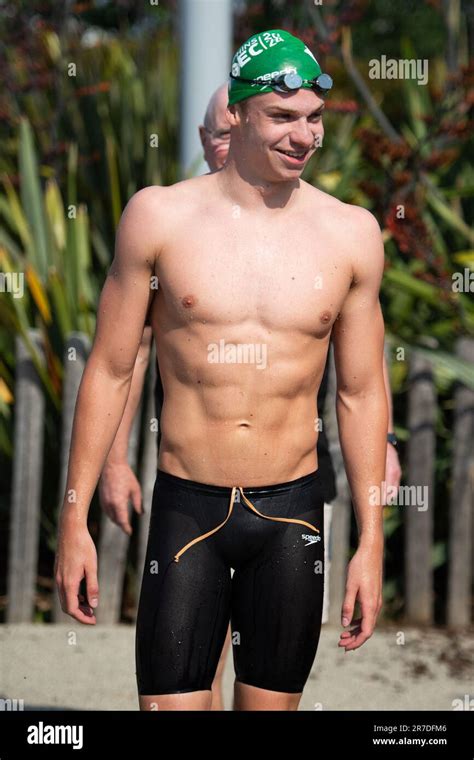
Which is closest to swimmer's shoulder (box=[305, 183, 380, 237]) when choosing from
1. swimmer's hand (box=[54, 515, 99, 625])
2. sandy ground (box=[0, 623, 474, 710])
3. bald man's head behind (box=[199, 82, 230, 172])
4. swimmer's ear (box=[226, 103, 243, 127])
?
swimmer's ear (box=[226, 103, 243, 127])

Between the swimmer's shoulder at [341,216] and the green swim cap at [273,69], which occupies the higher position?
the green swim cap at [273,69]

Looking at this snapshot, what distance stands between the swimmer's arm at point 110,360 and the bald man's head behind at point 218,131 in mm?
713

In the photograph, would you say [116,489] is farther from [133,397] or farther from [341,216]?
[341,216]

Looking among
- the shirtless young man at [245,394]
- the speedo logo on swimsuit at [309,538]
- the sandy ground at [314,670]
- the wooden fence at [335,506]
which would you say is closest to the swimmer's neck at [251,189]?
the shirtless young man at [245,394]

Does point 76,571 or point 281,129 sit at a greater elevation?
point 281,129

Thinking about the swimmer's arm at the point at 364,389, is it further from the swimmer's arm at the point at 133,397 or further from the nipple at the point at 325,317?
the swimmer's arm at the point at 133,397

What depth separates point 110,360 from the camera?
2.75 metres

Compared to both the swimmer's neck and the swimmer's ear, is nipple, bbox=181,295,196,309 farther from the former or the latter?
the swimmer's ear

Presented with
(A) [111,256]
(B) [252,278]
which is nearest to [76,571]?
(B) [252,278]

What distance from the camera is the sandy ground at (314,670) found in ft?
14.7

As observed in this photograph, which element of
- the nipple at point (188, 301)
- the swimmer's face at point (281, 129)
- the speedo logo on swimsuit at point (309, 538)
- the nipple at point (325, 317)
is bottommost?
the speedo logo on swimsuit at point (309, 538)

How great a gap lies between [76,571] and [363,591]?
0.71 m
